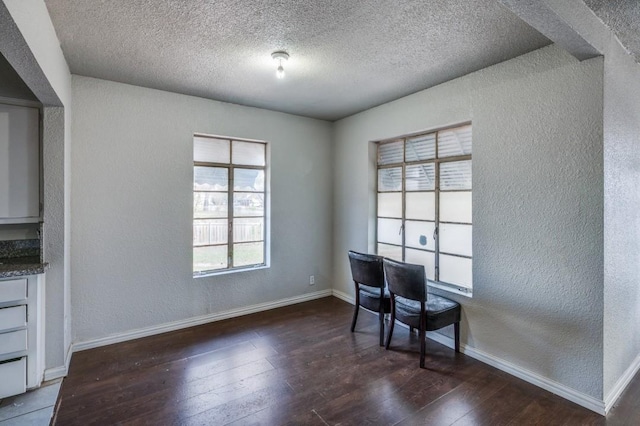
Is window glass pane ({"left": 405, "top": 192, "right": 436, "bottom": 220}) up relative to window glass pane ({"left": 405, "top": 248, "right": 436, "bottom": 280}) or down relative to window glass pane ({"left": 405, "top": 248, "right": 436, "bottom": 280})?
up

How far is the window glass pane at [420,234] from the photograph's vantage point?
11.3ft

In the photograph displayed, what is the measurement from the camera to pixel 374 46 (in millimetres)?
2445

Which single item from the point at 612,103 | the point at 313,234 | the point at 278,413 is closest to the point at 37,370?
the point at 278,413

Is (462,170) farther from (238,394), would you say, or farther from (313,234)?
(238,394)

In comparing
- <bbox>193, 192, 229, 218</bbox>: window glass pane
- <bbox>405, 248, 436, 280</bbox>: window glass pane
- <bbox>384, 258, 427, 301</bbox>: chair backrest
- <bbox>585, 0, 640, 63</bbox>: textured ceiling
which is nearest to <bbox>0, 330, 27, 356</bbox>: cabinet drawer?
<bbox>193, 192, 229, 218</bbox>: window glass pane

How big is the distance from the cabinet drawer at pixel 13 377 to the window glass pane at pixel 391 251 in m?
3.52

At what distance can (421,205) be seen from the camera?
11.7 feet

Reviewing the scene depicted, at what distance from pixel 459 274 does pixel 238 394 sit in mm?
2288

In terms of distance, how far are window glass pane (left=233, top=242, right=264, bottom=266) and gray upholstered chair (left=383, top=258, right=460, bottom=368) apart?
1861 mm

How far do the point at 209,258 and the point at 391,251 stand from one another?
225 cm

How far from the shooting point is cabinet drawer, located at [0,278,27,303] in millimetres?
2230

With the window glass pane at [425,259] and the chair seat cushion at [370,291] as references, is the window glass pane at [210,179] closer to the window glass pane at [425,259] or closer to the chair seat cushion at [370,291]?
the chair seat cushion at [370,291]

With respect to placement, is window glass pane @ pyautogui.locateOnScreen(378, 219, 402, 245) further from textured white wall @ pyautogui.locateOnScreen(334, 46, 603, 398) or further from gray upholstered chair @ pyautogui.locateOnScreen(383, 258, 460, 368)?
textured white wall @ pyautogui.locateOnScreen(334, 46, 603, 398)

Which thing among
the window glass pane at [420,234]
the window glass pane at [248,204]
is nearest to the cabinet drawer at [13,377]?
the window glass pane at [248,204]
